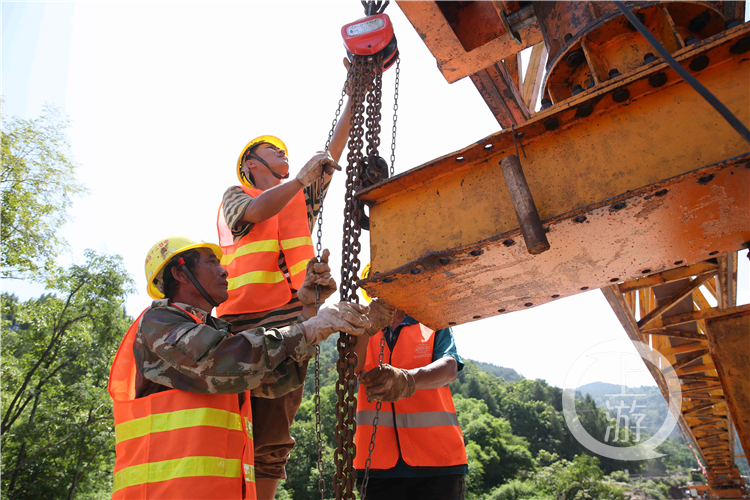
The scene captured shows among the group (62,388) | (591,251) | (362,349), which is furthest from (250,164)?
(62,388)

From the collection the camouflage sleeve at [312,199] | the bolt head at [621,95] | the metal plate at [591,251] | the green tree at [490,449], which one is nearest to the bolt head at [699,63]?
the bolt head at [621,95]

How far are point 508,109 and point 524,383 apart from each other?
67307 mm

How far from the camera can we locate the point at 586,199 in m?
1.72

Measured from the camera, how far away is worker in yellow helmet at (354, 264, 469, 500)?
287 cm

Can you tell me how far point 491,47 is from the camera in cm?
325

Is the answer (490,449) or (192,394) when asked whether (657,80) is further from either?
(490,449)

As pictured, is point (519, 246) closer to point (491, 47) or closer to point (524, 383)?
point (491, 47)

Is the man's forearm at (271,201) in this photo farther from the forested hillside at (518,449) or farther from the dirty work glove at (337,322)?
the forested hillside at (518,449)

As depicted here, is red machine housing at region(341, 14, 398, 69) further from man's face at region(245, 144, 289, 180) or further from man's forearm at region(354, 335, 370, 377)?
man's forearm at region(354, 335, 370, 377)

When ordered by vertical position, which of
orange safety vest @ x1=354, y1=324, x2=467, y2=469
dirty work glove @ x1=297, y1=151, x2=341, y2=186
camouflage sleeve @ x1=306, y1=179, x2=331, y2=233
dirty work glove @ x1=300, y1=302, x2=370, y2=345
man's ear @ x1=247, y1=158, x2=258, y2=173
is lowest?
orange safety vest @ x1=354, y1=324, x2=467, y2=469

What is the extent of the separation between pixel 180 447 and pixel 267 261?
1337 millimetres

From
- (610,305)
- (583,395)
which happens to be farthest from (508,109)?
(583,395)

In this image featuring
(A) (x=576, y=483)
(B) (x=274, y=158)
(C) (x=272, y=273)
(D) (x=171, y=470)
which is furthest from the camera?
(A) (x=576, y=483)

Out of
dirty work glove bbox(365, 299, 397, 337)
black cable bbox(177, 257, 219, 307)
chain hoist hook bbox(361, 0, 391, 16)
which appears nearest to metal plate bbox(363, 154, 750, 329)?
dirty work glove bbox(365, 299, 397, 337)
